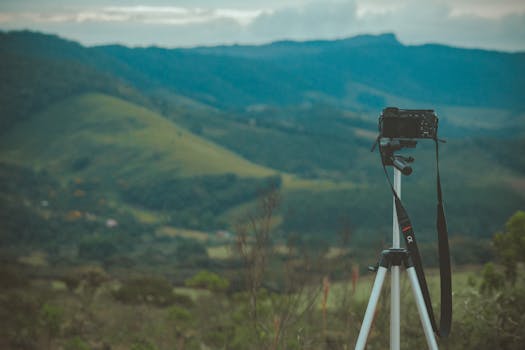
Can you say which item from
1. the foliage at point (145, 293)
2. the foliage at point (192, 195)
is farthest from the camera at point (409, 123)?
the foliage at point (192, 195)

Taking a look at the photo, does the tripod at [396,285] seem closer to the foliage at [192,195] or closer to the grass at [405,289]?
the grass at [405,289]

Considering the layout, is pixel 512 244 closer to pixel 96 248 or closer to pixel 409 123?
pixel 409 123

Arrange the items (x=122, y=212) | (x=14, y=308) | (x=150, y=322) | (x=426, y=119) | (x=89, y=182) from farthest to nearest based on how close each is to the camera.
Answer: (x=89, y=182), (x=122, y=212), (x=150, y=322), (x=14, y=308), (x=426, y=119)

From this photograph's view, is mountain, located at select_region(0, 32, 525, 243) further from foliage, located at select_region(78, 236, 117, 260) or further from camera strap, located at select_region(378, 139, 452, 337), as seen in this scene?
camera strap, located at select_region(378, 139, 452, 337)

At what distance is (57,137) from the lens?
87000 millimetres

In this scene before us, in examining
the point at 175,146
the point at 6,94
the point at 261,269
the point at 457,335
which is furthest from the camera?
the point at 6,94

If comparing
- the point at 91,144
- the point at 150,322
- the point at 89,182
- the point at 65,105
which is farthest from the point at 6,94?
the point at 150,322

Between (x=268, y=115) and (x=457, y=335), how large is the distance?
442 ft

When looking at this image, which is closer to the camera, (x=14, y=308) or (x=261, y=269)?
(x=261, y=269)

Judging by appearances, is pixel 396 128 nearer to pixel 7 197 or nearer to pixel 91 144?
pixel 7 197

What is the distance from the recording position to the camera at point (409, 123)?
122 inches

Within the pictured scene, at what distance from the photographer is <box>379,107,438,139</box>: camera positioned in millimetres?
3090

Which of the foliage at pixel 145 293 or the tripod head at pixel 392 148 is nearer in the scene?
the tripod head at pixel 392 148

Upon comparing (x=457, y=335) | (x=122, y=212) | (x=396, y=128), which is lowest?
(x=122, y=212)
